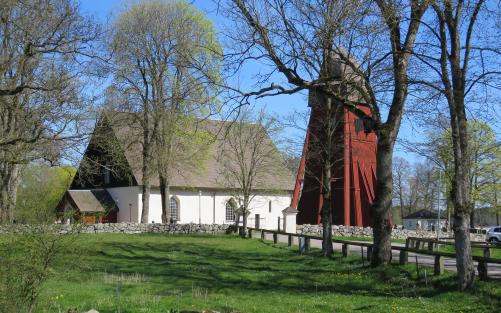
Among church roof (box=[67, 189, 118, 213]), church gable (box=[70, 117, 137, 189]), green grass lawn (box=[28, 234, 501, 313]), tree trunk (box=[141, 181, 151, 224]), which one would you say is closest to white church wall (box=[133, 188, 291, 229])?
church roof (box=[67, 189, 118, 213])

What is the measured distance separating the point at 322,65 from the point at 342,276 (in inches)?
248

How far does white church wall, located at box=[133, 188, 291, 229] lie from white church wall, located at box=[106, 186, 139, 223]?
49 centimetres

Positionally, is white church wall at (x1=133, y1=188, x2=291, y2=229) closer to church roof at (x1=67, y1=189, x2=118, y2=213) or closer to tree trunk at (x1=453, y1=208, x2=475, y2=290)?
church roof at (x1=67, y1=189, x2=118, y2=213)

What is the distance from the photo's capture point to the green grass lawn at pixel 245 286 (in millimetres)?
11617

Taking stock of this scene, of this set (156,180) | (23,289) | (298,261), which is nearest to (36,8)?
(23,289)

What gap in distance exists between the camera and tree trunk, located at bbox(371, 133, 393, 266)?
18.3m

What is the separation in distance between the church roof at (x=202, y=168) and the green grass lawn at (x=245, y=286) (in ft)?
53.9

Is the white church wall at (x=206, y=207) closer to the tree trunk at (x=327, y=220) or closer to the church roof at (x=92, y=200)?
the church roof at (x=92, y=200)

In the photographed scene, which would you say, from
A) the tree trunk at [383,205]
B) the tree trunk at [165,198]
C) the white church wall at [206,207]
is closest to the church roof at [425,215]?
the white church wall at [206,207]

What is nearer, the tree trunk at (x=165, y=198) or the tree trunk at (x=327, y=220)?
the tree trunk at (x=327, y=220)

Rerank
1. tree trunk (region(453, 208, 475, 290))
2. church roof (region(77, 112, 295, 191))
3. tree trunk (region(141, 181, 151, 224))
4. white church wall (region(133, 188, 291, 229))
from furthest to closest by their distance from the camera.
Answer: white church wall (region(133, 188, 291, 229)) → tree trunk (region(141, 181, 151, 224)) → church roof (region(77, 112, 295, 191)) → tree trunk (region(453, 208, 475, 290))

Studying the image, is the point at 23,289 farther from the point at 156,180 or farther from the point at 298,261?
the point at 156,180

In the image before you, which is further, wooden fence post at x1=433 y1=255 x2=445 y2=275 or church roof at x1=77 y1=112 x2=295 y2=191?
church roof at x1=77 y1=112 x2=295 y2=191

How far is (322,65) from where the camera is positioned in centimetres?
1708
